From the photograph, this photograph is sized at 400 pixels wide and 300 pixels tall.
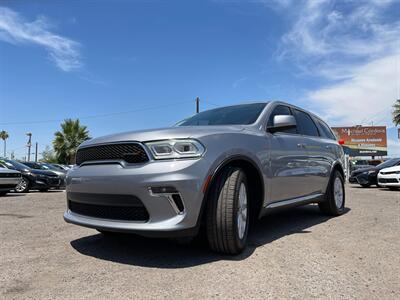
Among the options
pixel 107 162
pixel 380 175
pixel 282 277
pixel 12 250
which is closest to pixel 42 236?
pixel 12 250

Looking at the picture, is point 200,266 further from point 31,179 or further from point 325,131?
point 31,179

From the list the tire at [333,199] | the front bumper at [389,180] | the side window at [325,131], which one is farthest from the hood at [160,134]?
the front bumper at [389,180]

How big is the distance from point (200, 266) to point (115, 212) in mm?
868

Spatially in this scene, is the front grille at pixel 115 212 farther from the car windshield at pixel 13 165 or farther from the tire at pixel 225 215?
the car windshield at pixel 13 165

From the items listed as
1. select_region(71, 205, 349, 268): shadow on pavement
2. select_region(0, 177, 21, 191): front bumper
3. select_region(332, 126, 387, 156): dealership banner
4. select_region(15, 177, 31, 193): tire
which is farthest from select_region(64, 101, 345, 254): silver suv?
select_region(332, 126, 387, 156): dealership banner

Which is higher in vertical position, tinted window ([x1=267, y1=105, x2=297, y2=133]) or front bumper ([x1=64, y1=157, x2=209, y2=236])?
tinted window ([x1=267, y1=105, x2=297, y2=133])

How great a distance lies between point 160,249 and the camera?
11.7 ft

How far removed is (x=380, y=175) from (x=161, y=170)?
1309cm

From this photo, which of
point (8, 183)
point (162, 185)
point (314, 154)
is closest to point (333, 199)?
point (314, 154)

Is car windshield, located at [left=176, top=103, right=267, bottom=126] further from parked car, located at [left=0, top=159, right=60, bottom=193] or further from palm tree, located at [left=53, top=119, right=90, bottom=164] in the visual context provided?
palm tree, located at [left=53, top=119, right=90, bottom=164]

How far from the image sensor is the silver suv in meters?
2.95

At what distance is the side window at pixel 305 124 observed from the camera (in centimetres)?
528

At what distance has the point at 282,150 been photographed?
14.1 feet

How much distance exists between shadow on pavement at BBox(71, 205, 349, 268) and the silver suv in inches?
9.1
